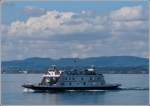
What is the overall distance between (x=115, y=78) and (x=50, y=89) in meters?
2.83

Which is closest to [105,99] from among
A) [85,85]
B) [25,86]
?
[85,85]

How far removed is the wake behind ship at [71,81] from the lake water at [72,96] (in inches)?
9.4

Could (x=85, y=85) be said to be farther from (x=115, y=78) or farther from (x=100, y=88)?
(x=115, y=78)

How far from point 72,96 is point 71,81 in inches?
53.2

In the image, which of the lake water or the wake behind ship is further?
the wake behind ship

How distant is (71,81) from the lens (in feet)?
44.5

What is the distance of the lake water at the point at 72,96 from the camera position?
35.5 ft

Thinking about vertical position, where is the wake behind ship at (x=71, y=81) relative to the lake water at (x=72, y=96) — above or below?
above

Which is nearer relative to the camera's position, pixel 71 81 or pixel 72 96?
pixel 72 96

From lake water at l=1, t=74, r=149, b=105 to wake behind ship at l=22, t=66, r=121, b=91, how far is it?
238 millimetres

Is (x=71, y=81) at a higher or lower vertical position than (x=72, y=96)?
higher

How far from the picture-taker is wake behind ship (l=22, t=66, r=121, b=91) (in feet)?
44.4

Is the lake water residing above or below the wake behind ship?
below

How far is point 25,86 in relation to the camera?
13914mm
